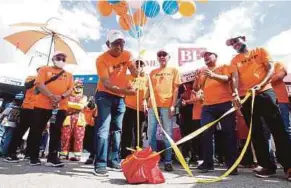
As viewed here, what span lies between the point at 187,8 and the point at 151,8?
23.4 inches

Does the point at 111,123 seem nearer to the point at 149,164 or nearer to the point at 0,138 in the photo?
the point at 149,164

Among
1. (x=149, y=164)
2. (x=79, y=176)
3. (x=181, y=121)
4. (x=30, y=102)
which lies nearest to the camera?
(x=149, y=164)

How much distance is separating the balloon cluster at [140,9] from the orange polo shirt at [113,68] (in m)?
0.47

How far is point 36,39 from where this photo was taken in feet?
22.6

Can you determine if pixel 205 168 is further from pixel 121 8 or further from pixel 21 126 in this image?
pixel 21 126

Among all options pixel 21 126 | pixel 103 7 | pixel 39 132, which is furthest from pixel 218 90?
pixel 21 126

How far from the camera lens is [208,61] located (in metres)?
4.90

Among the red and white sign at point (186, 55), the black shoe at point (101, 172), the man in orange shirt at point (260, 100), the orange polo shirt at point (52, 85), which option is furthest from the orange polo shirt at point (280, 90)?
the red and white sign at point (186, 55)

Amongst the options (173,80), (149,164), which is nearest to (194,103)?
(173,80)

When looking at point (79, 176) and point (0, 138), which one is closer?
point (79, 176)

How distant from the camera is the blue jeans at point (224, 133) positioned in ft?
14.7

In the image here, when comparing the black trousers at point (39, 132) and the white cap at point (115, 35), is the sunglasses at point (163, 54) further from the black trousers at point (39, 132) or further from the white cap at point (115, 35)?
the black trousers at point (39, 132)

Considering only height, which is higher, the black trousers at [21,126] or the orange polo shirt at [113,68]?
the orange polo shirt at [113,68]

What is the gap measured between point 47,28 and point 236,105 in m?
4.26
